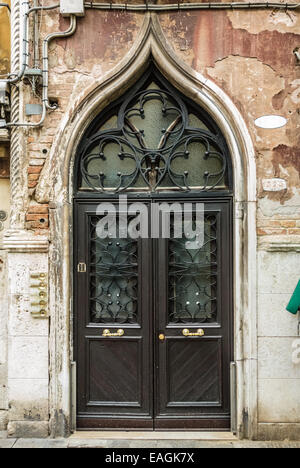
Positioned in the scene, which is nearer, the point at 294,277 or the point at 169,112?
the point at 294,277

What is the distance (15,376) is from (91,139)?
285 centimetres

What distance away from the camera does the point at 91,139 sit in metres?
5.24

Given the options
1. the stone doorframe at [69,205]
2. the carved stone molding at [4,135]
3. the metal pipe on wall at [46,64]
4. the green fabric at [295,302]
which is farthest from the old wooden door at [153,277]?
the carved stone molding at [4,135]

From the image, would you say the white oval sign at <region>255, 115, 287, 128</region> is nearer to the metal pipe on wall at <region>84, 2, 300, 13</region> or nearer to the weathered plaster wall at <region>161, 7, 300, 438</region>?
the weathered plaster wall at <region>161, 7, 300, 438</region>

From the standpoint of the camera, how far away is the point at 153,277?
5.16 m

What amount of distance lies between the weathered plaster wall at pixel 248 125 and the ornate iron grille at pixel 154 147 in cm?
41

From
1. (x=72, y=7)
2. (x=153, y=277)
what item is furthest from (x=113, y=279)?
(x=72, y=7)

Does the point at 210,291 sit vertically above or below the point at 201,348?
above

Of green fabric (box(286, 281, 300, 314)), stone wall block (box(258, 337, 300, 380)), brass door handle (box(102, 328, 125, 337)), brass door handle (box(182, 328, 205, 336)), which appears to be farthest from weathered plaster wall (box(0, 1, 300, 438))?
brass door handle (box(182, 328, 205, 336))

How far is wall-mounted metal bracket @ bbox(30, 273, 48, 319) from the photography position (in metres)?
4.99

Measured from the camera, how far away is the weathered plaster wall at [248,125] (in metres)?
4.93

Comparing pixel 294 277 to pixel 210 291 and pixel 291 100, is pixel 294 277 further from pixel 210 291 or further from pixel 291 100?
pixel 291 100

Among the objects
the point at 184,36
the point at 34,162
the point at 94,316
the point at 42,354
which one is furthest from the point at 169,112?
the point at 42,354

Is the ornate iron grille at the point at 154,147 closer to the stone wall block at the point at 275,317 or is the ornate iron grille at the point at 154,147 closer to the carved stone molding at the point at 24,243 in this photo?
the carved stone molding at the point at 24,243
